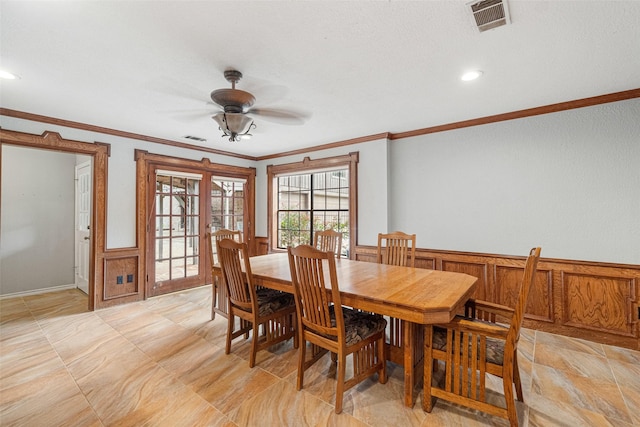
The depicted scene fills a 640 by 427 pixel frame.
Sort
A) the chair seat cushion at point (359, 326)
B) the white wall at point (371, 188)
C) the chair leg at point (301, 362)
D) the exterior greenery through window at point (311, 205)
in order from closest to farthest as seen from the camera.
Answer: the chair seat cushion at point (359, 326) < the chair leg at point (301, 362) < the white wall at point (371, 188) < the exterior greenery through window at point (311, 205)

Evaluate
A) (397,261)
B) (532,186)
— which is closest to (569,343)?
(532,186)

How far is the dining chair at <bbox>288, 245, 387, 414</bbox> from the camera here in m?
1.79

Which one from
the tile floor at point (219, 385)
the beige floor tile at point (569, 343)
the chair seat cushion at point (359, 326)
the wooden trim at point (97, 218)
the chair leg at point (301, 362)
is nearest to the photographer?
the tile floor at point (219, 385)

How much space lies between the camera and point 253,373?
2.25m

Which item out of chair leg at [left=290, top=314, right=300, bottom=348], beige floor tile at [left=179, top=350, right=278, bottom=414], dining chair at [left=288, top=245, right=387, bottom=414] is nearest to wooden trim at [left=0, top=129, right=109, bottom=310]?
beige floor tile at [left=179, top=350, right=278, bottom=414]

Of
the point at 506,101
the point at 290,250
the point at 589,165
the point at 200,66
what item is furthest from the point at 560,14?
the point at 200,66

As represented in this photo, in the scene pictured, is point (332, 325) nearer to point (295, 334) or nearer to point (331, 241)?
point (295, 334)

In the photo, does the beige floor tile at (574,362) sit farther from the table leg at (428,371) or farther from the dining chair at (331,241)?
the dining chair at (331,241)

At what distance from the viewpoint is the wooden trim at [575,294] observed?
8.72 ft

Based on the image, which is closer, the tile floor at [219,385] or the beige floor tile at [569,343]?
the tile floor at [219,385]

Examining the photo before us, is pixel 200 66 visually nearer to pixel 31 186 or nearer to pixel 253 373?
pixel 253 373

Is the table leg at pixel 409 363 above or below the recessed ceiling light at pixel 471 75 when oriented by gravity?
below

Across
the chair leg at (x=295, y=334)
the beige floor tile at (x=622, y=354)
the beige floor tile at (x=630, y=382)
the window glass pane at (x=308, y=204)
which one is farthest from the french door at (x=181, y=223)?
the beige floor tile at (x=622, y=354)

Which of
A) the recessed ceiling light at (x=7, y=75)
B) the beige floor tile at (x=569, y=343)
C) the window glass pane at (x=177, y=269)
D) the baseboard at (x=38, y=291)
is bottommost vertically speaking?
the beige floor tile at (x=569, y=343)
